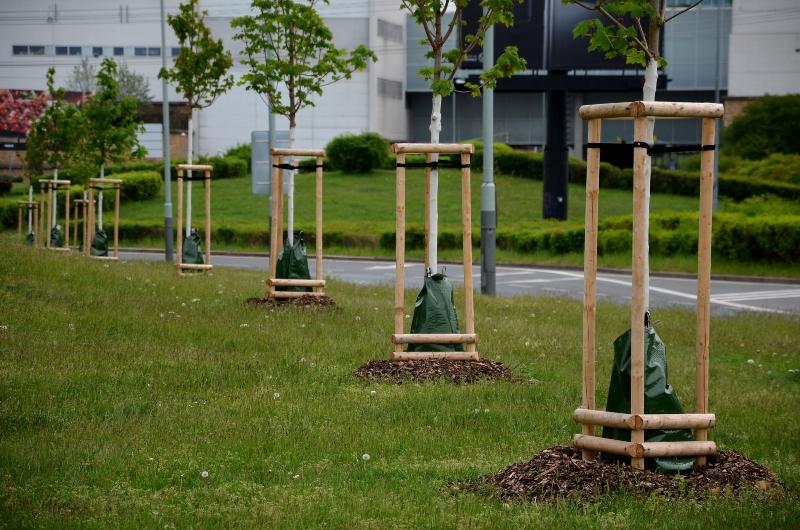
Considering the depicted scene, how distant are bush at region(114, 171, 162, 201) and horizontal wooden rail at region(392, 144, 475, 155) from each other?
44.8 metres

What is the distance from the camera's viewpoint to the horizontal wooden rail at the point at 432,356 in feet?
34.1

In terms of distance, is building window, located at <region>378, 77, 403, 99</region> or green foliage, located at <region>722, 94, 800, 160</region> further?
building window, located at <region>378, 77, 403, 99</region>

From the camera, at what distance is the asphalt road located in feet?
68.4

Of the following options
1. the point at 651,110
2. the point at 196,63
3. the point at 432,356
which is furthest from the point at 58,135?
the point at 651,110

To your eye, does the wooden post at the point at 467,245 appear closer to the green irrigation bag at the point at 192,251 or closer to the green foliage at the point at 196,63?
the green irrigation bag at the point at 192,251

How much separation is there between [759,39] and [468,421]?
6385cm

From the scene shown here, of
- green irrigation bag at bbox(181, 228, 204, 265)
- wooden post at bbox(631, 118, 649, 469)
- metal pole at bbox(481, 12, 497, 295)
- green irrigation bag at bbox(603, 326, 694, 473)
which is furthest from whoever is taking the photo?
green irrigation bag at bbox(181, 228, 204, 265)

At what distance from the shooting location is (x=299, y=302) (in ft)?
49.4

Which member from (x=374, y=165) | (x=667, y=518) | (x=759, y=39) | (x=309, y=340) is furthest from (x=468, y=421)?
(x=759, y=39)

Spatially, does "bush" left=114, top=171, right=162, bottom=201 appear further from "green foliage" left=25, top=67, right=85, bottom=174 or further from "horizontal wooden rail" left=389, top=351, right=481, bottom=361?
"horizontal wooden rail" left=389, top=351, right=481, bottom=361

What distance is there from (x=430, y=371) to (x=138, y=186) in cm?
4606

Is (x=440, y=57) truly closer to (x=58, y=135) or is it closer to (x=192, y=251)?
(x=192, y=251)

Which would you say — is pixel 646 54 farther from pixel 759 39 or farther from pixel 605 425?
pixel 759 39

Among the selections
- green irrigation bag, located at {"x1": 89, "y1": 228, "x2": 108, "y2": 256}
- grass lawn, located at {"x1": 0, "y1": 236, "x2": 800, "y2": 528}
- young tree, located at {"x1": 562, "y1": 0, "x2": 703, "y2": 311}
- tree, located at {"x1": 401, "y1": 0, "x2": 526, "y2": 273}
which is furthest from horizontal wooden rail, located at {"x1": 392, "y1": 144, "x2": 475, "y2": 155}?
green irrigation bag, located at {"x1": 89, "y1": 228, "x2": 108, "y2": 256}
